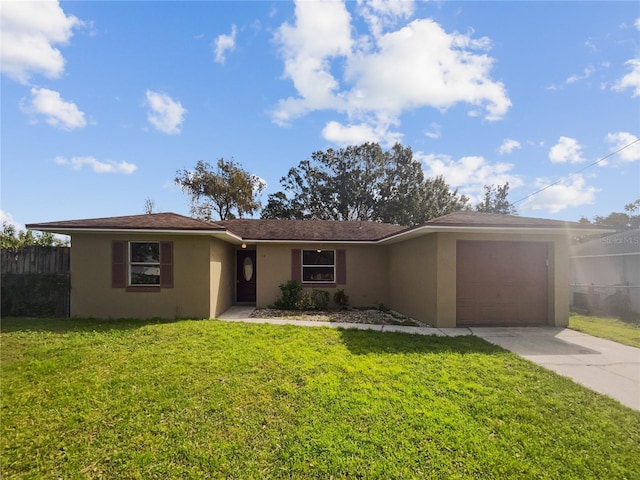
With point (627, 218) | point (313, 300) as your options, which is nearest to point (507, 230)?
point (313, 300)

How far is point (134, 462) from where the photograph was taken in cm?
295

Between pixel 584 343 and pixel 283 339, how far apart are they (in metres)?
6.91

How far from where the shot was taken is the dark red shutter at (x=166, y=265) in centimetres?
916

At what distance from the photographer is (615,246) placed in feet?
49.8

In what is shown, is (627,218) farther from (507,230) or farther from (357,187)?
(507,230)

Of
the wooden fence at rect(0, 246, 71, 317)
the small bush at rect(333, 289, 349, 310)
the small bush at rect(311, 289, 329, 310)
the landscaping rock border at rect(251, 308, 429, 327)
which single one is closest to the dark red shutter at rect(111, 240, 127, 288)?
the wooden fence at rect(0, 246, 71, 317)

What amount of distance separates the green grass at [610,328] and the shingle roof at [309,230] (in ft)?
19.6

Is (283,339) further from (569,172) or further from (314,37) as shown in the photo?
(569,172)

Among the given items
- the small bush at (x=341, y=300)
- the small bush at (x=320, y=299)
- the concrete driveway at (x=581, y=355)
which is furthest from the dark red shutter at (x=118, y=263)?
the concrete driveway at (x=581, y=355)

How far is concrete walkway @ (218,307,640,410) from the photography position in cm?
476

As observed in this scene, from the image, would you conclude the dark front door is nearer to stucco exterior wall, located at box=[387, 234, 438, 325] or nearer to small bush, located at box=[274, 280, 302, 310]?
small bush, located at box=[274, 280, 302, 310]

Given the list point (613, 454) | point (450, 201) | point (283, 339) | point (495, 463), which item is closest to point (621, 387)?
point (613, 454)

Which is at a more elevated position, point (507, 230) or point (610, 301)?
point (507, 230)

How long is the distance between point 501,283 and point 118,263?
11.3m
